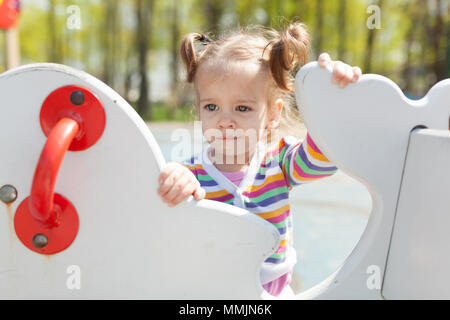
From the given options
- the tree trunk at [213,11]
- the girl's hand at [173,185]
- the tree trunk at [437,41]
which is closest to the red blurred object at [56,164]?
the girl's hand at [173,185]

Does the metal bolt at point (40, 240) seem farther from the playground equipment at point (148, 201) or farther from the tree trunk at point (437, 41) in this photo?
the tree trunk at point (437, 41)

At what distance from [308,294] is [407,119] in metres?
0.38

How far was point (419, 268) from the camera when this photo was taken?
0.78 m

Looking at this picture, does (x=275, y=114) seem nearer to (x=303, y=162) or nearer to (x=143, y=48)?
(x=303, y=162)

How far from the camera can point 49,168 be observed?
0.61m

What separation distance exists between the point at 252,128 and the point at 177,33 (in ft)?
41.6

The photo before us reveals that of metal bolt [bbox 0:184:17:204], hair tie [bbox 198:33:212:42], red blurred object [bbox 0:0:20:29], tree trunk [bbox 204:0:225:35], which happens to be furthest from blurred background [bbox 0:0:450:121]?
metal bolt [bbox 0:184:17:204]

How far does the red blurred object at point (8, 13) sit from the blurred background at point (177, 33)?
250 inches

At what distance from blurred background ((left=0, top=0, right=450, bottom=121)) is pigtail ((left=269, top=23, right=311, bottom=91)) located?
377 inches

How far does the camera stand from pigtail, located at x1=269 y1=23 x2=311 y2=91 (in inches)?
39.0

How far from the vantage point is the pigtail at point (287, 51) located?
99 cm

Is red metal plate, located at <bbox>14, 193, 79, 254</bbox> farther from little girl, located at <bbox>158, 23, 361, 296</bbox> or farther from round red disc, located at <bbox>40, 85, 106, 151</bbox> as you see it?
little girl, located at <bbox>158, 23, 361, 296</bbox>
